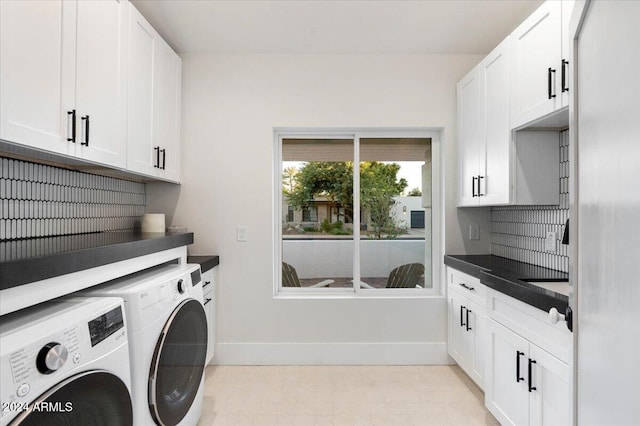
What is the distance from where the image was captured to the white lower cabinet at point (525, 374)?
4.97 ft

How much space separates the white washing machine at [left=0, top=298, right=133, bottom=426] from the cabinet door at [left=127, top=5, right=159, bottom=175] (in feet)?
3.97

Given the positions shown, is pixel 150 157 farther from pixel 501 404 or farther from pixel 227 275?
pixel 501 404

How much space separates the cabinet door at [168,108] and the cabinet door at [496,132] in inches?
88.9

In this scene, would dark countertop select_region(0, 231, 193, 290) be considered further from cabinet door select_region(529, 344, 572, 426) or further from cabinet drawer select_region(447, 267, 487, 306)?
cabinet drawer select_region(447, 267, 487, 306)

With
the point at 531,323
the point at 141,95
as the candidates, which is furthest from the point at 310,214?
the point at 531,323

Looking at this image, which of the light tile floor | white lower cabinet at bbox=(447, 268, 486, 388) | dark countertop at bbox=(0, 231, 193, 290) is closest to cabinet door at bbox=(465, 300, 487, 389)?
white lower cabinet at bbox=(447, 268, 486, 388)

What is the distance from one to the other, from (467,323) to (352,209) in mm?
1268

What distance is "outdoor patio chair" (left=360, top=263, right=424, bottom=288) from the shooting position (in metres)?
→ 3.23

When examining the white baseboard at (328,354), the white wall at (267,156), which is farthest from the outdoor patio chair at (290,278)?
the white baseboard at (328,354)

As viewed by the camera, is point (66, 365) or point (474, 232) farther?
point (474, 232)

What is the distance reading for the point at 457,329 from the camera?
2.79 meters

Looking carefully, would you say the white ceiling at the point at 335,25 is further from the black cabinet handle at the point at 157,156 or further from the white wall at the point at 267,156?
the black cabinet handle at the point at 157,156

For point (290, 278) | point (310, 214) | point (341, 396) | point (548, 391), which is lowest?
point (341, 396)

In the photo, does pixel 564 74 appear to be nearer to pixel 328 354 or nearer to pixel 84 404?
pixel 84 404
